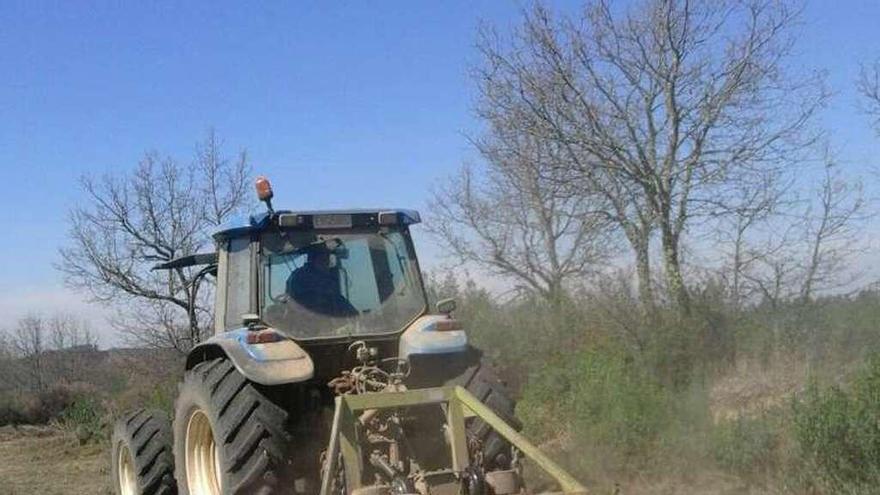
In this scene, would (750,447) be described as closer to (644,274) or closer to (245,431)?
(245,431)

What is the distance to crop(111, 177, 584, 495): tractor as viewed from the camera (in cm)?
565

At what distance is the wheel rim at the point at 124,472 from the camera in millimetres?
8203

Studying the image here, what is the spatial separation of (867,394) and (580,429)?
321 centimetres

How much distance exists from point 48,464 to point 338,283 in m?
9.98

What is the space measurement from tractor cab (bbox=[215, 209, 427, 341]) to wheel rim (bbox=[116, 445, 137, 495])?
1769 millimetres

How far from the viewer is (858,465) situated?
7.09m

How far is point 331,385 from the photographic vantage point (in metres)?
6.44

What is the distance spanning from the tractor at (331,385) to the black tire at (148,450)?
0.04ft

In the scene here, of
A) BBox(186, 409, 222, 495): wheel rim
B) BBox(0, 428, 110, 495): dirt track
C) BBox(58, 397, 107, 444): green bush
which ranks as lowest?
BBox(0, 428, 110, 495): dirt track

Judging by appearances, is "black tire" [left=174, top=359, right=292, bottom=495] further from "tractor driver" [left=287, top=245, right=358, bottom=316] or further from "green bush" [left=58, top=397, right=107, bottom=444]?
"green bush" [left=58, top=397, right=107, bottom=444]

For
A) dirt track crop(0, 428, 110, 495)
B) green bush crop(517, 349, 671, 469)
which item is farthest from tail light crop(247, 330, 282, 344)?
dirt track crop(0, 428, 110, 495)

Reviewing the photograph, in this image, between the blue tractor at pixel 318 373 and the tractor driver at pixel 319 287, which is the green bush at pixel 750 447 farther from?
the tractor driver at pixel 319 287

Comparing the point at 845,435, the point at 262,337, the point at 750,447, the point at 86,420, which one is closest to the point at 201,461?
the point at 262,337

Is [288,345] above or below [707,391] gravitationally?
above
